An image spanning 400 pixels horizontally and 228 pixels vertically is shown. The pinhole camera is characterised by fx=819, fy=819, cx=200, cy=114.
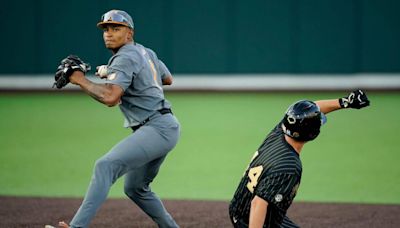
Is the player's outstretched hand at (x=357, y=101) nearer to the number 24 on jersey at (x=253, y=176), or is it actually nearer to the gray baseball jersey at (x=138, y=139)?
the number 24 on jersey at (x=253, y=176)

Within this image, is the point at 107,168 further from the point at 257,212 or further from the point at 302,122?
the point at 302,122

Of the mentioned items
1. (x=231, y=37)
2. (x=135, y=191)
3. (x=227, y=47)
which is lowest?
(x=227, y=47)

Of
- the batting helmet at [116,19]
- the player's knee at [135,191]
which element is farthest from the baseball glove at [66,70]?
the player's knee at [135,191]

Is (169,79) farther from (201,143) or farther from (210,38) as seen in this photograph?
(210,38)

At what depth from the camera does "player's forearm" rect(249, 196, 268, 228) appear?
478 centimetres

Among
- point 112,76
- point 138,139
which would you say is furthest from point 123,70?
point 138,139

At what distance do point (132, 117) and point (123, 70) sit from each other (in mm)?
453

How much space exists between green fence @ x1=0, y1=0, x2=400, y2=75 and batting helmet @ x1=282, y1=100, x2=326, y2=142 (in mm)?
14704

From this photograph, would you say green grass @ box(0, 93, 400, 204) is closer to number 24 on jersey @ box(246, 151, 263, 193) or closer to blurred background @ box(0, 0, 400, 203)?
blurred background @ box(0, 0, 400, 203)

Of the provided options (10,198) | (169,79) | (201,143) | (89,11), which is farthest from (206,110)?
(169,79)

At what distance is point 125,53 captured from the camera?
19.8 ft

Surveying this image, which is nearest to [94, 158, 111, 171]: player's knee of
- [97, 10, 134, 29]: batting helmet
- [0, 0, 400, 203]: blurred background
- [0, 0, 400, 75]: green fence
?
[97, 10, 134, 29]: batting helmet

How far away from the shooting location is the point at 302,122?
5.00 m

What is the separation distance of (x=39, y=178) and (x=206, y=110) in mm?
6913
